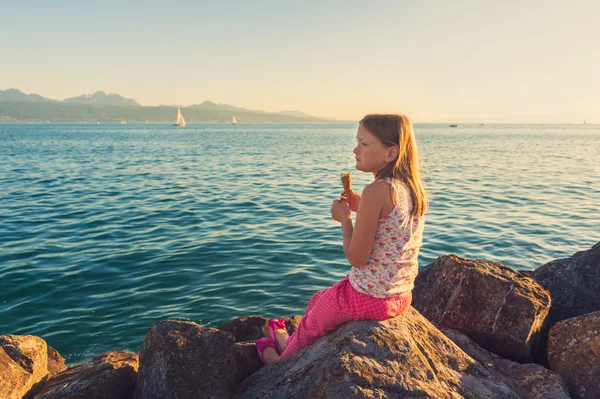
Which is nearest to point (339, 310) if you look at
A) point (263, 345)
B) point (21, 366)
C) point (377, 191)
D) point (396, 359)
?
point (396, 359)

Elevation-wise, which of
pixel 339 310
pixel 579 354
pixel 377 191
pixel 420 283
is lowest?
pixel 579 354

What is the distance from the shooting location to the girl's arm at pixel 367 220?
363 centimetres

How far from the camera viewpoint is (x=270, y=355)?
4840 mm

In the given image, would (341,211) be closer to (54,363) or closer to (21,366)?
(21,366)

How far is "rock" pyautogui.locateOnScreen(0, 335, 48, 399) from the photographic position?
3912 mm

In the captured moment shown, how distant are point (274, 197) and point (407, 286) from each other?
1480 cm

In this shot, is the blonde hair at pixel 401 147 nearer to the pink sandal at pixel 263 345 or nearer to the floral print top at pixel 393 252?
the floral print top at pixel 393 252

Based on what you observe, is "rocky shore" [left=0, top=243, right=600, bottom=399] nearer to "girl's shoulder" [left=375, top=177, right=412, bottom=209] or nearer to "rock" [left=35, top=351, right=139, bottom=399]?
"rock" [left=35, top=351, right=139, bottom=399]

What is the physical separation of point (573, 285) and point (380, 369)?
157 inches

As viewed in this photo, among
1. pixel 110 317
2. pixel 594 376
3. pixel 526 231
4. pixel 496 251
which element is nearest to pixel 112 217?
pixel 110 317

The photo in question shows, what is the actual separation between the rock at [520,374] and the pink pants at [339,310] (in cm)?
108

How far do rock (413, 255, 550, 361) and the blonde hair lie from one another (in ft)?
5.93

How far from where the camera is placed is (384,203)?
12.0ft

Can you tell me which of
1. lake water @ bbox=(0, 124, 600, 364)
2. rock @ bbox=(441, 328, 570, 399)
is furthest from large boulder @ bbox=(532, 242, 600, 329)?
lake water @ bbox=(0, 124, 600, 364)
